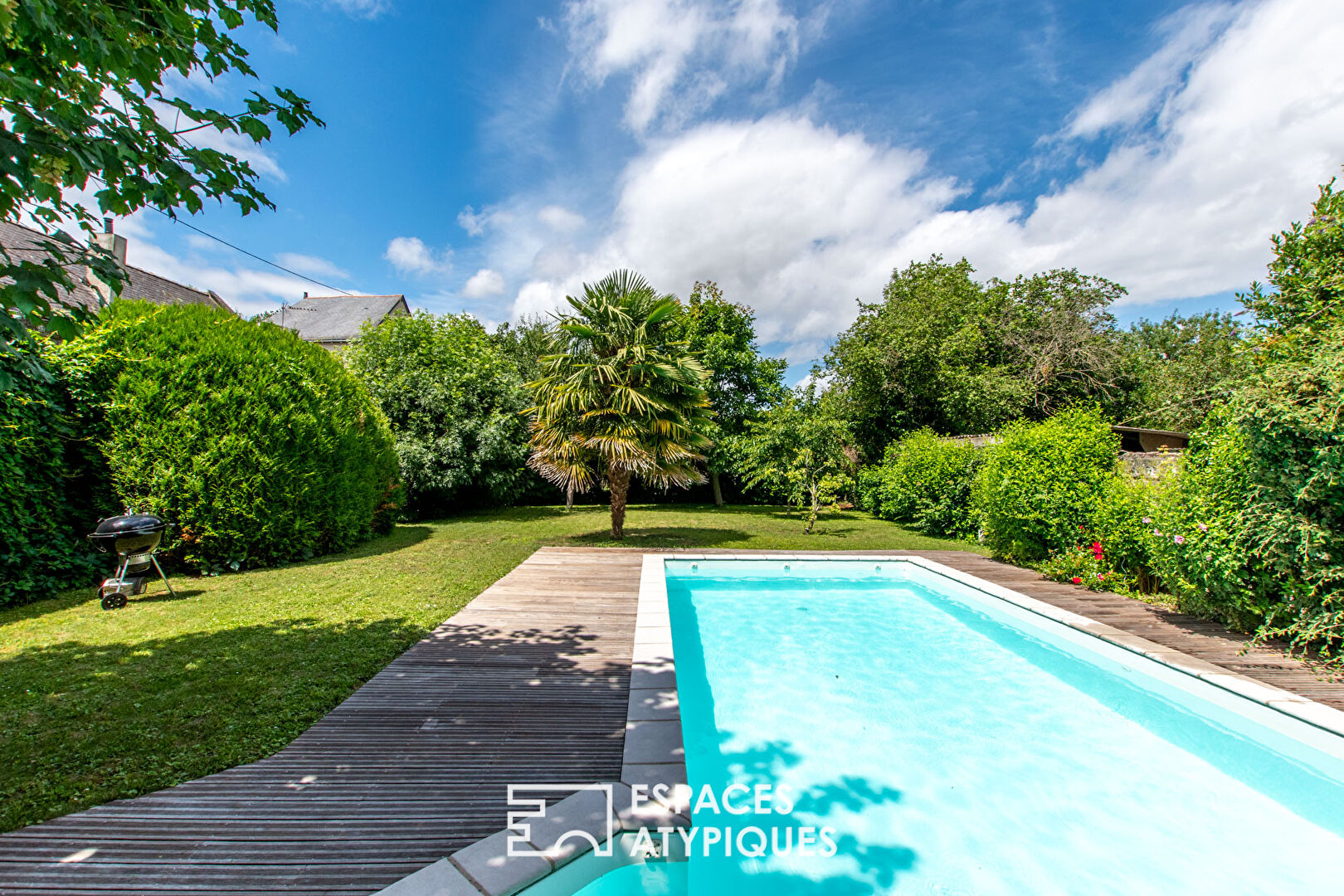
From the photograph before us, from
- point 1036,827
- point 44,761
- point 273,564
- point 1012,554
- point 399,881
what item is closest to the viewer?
point 399,881

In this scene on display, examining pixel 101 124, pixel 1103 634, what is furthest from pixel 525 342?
pixel 1103 634

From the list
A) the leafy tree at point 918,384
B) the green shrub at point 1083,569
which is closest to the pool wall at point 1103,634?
the green shrub at point 1083,569

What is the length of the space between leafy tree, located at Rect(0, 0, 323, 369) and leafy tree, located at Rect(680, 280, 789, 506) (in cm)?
1707

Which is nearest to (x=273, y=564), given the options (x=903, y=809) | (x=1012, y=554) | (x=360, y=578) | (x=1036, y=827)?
(x=360, y=578)

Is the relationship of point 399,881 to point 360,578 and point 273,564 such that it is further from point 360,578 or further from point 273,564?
point 273,564

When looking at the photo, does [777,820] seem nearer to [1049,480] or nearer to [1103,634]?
[1103,634]

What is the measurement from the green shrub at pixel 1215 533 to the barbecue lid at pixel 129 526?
11.5 meters

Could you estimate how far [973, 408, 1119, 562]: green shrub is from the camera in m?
7.64

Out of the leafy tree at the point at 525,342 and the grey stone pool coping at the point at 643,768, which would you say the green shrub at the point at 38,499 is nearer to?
the grey stone pool coping at the point at 643,768

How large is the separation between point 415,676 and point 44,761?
1837 millimetres

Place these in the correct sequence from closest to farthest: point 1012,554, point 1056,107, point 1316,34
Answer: point 1316,34
point 1012,554
point 1056,107

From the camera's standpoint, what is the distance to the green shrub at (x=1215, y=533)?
4879 millimetres

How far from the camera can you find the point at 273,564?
7855mm

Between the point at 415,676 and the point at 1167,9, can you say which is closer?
the point at 415,676
